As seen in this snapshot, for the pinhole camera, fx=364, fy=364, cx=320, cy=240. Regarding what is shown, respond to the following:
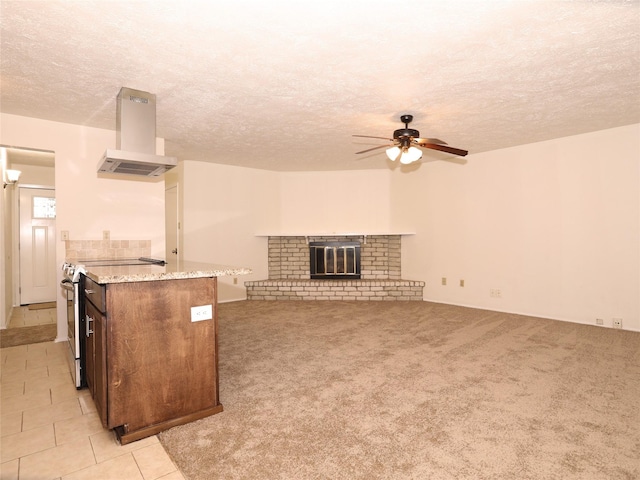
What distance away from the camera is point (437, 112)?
144 inches

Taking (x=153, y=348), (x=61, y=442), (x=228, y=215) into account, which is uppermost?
(x=228, y=215)

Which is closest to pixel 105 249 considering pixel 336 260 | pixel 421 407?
pixel 421 407

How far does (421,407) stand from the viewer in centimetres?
237

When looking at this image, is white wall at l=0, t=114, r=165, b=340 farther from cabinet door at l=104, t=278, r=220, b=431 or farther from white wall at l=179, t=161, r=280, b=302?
cabinet door at l=104, t=278, r=220, b=431

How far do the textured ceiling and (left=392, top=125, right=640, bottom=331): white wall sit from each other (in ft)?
2.02

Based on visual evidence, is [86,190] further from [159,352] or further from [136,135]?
[159,352]

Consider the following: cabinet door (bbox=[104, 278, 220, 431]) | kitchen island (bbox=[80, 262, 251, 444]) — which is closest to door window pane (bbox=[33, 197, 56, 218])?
kitchen island (bbox=[80, 262, 251, 444])

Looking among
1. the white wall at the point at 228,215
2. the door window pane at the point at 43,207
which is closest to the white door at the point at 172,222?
the white wall at the point at 228,215

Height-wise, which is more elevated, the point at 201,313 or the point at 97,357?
the point at 201,313

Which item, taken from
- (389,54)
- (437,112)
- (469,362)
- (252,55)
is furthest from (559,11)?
(469,362)

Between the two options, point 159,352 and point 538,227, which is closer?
point 159,352

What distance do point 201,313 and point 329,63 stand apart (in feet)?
6.33

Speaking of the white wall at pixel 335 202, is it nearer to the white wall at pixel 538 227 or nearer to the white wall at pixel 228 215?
the white wall at pixel 228 215

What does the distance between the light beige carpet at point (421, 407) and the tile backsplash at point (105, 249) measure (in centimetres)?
144
